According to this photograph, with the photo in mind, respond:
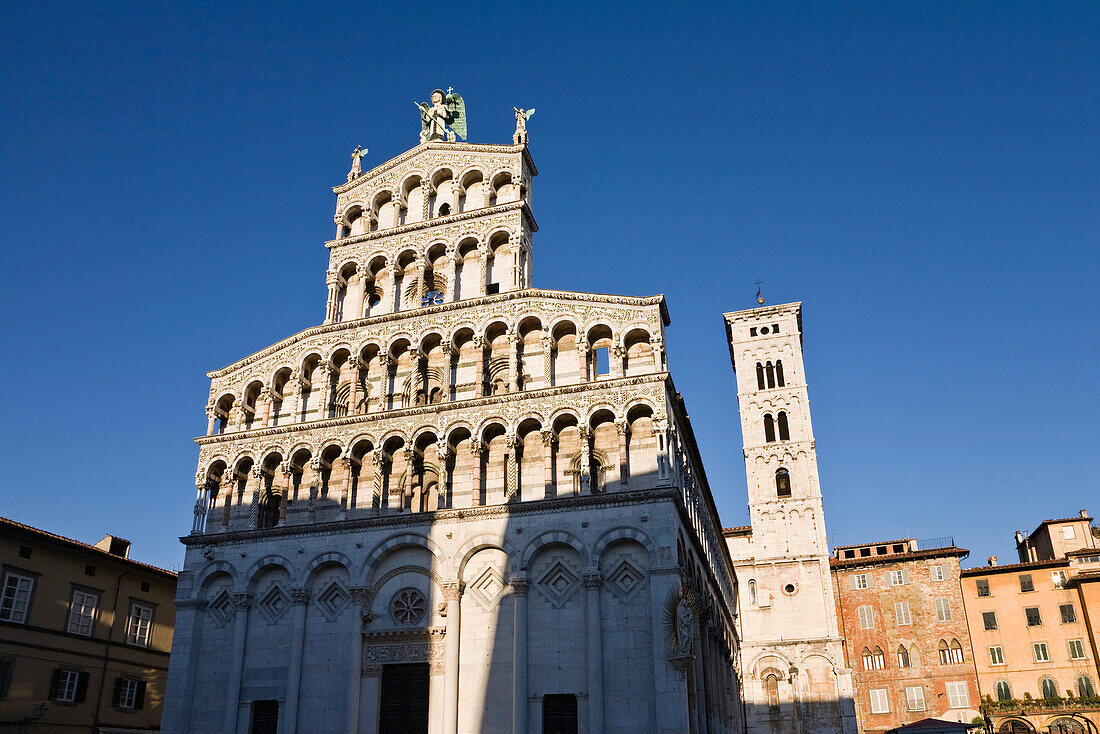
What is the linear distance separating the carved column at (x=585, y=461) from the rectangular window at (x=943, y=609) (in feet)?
116

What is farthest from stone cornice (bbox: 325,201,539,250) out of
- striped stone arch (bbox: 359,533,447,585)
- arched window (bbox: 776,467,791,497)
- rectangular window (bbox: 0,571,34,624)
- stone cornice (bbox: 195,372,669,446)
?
arched window (bbox: 776,467,791,497)

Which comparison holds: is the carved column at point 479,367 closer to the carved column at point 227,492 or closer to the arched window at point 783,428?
the carved column at point 227,492

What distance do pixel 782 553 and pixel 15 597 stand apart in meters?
39.3

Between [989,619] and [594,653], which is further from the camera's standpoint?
[989,619]

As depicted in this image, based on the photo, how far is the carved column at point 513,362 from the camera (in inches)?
1281

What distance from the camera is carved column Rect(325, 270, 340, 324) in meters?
37.5

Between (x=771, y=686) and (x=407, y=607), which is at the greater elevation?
(x=407, y=607)

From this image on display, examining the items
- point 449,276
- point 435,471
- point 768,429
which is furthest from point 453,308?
point 768,429

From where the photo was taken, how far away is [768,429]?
5556 centimetres

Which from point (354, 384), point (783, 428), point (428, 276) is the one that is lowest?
point (354, 384)

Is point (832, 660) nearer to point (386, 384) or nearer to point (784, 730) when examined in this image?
point (784, 730)

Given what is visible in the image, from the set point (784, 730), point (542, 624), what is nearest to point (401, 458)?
point (542, 624)

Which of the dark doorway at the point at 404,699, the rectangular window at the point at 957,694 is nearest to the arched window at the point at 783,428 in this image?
the rectangular window at the point at 957,694

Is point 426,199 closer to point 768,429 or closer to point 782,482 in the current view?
point 768,429
